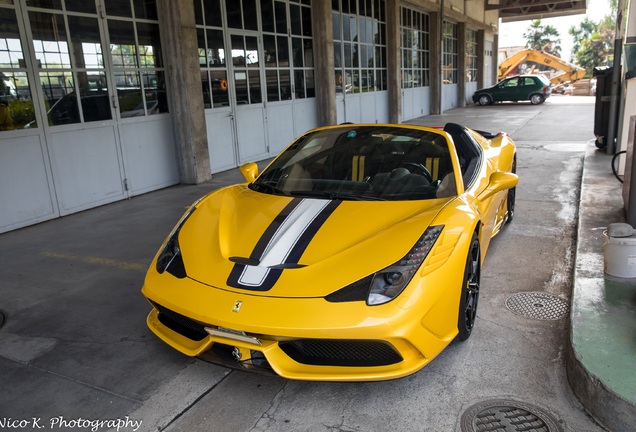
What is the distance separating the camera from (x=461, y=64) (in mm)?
23844

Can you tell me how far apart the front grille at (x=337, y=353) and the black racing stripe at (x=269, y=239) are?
325 millimetres

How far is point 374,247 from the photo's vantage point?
2.72 meters

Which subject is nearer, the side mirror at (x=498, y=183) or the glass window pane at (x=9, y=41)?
the side mirror at (x=498, y=183)

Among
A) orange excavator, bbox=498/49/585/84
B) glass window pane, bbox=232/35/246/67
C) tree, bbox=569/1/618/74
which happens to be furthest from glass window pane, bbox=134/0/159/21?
Answer: tree, bbox=569/1/618/74

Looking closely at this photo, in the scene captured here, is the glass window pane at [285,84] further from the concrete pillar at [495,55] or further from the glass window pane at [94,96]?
→ the concrete pillar at [495,55]

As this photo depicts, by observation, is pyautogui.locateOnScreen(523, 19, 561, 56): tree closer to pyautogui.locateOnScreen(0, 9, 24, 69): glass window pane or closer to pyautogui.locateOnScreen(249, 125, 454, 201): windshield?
pyautogui.locateOnScreen(0, 9, 24, 69): glass window pane

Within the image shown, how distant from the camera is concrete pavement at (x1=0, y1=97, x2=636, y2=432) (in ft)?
8.29

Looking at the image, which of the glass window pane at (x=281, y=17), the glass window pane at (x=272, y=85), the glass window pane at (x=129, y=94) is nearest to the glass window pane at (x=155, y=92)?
the glass window pane at (x=129, y=94)

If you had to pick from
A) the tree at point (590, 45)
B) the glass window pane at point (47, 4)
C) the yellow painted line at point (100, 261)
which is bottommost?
the yellow painted line at point (100, 261)

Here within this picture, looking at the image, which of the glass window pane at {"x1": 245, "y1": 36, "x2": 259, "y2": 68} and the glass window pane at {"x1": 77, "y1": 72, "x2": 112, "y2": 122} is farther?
the glass window pane at {"x1": 245, "y1": 36, "x2": 259, "y2": 68}

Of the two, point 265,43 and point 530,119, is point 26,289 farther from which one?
point 530,119

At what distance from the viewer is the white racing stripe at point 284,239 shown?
264 centimetres

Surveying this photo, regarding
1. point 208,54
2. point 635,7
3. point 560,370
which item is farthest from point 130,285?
point 635,7

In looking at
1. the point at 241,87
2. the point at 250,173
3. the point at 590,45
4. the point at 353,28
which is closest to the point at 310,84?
the point at 241,87
